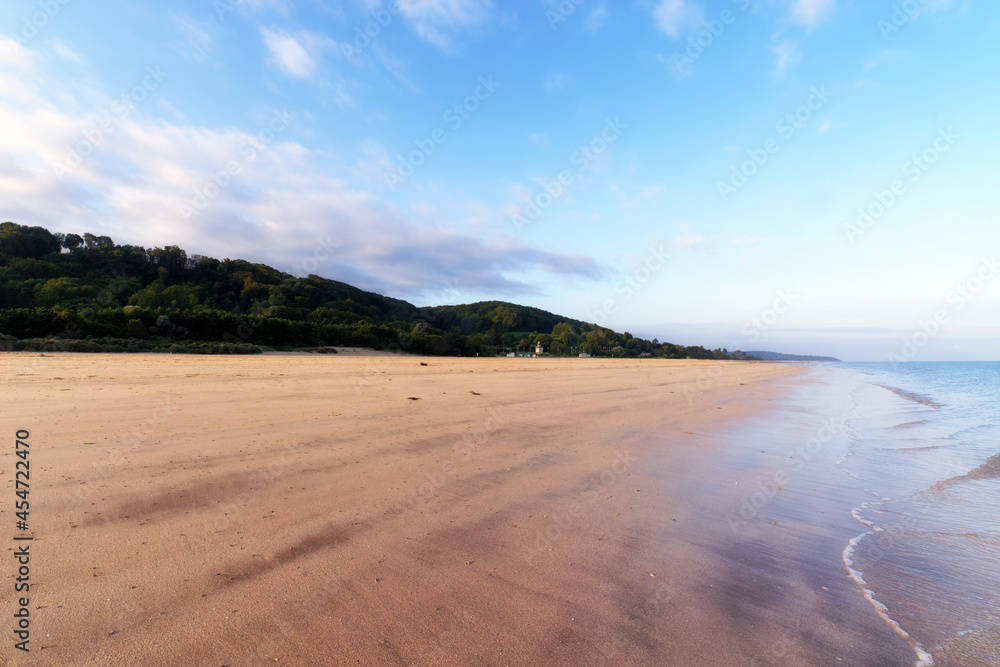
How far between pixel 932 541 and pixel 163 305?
5210cm

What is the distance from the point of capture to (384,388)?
42.9 feet

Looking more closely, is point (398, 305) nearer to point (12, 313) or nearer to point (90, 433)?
point (12, 313)

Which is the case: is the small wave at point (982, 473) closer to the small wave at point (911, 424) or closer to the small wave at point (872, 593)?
the small wave at point (872, 593)

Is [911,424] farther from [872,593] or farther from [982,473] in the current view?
[872,593]

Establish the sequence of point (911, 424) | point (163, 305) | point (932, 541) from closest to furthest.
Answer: point (932, 541) → point (911, 424) → point (163, 305)

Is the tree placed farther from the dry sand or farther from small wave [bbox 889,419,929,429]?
small wave [bbox 889,419,929,429]

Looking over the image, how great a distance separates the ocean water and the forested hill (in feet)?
104

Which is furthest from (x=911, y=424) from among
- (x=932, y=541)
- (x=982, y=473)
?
(x=932, y=541)

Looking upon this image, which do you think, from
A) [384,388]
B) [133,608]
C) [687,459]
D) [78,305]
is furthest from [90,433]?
[78,305]

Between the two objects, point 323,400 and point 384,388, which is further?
point 384,388

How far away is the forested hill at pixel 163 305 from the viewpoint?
83.5 feet

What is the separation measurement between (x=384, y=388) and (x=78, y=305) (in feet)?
106

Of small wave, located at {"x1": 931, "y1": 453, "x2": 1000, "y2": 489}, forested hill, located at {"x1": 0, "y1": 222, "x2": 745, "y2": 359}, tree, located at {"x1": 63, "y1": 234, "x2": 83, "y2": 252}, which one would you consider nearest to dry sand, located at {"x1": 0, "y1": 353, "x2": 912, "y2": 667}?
small wave, located at {"x1": 931, "y1": 453, "x2": 1000, "y2": 489}

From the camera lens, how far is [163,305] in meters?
40.2
